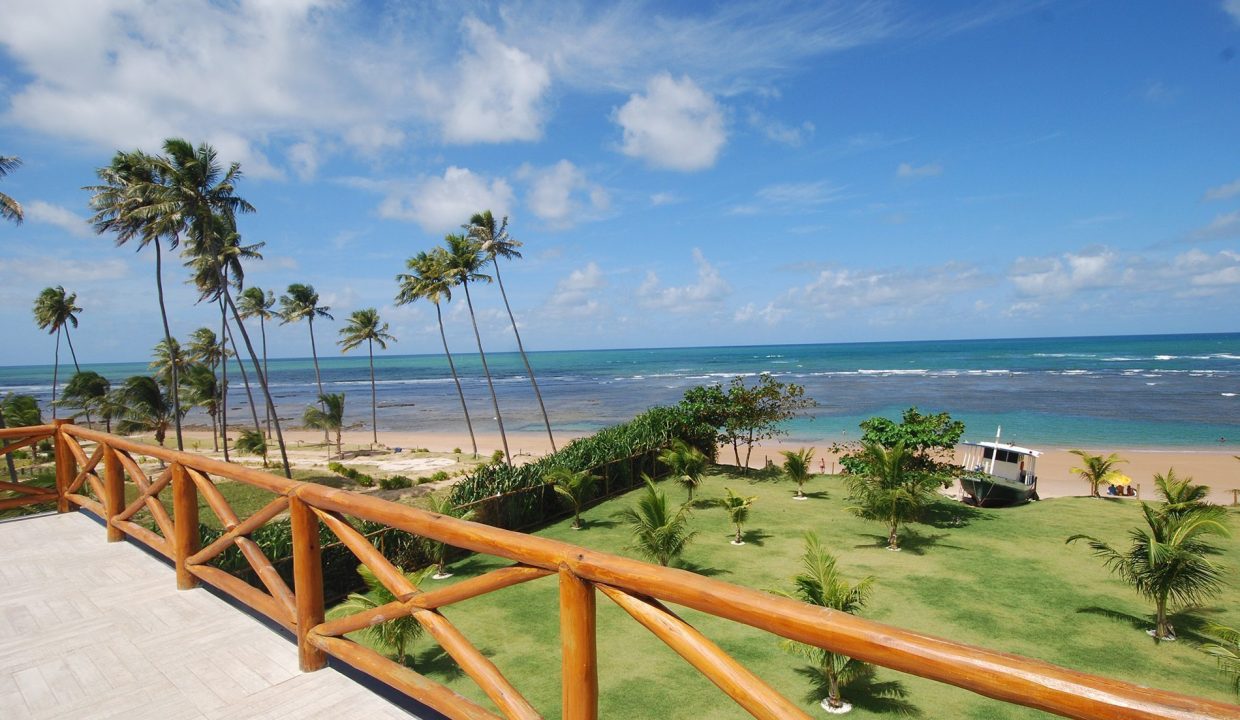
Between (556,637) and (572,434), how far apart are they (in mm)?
33912

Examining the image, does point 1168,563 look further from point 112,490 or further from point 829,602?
point 112,490

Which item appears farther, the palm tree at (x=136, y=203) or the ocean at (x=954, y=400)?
the ocean at (x=954, y=400)

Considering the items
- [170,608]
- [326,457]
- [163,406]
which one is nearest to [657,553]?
[170,608]

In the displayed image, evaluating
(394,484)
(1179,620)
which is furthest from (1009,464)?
(394,484)

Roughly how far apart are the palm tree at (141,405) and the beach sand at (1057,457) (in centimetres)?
708

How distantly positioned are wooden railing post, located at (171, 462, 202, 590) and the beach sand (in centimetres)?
1660

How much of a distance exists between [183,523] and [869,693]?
6944 millimetres

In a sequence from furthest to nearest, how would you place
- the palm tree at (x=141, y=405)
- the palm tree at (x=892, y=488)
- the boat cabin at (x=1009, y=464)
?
the palm tree at (x=141, y=405)
the boat cabin at (x=1009, y=464)
the palm tree at (x=892, y=488)

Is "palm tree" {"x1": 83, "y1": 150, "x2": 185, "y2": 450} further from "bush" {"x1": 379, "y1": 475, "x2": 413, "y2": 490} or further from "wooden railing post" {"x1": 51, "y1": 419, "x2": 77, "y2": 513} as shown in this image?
"wooden railing post" {"x1": 51, "y1": 419, "x2": 77, "y2": 513}

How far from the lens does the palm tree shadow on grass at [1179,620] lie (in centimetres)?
817

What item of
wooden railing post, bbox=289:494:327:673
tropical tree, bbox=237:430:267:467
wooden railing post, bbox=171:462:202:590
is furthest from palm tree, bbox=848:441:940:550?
tropical tree, bbox=237:430:267:467

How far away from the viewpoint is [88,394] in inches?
1373

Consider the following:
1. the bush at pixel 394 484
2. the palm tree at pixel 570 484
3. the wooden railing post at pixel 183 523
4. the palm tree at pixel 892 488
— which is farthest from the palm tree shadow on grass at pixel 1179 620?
the bush at pixel 394 484

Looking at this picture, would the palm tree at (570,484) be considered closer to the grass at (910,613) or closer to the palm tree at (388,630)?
the grass at (910,613)
